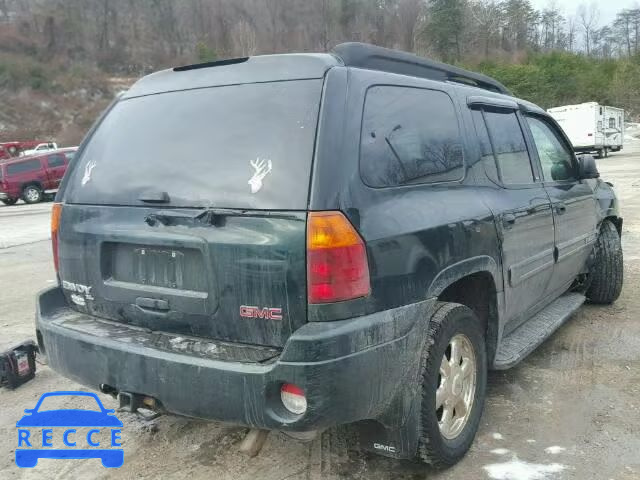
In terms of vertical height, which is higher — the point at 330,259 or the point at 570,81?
the point at 570,81

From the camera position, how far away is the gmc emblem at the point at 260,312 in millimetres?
2312

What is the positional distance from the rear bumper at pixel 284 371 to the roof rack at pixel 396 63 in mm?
1157

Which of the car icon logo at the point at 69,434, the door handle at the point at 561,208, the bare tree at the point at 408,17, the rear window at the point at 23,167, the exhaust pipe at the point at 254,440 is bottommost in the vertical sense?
the car icon logo at the point at 69,434

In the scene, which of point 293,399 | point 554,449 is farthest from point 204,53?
point 293,399

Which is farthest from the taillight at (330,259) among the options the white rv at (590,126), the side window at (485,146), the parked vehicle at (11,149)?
the parked vehicle at (11,149)

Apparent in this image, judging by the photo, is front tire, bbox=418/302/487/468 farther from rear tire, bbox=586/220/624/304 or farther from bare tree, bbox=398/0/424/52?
bare tree, bbox=398/0/424/52

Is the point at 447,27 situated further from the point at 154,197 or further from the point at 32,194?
the point at 154,197

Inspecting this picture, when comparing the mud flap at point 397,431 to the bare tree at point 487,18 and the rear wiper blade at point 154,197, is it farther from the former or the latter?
the bare tree at point 487,18

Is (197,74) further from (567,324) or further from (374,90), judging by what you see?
(567,324)

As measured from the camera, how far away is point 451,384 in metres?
2.90

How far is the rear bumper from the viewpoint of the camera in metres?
2.21

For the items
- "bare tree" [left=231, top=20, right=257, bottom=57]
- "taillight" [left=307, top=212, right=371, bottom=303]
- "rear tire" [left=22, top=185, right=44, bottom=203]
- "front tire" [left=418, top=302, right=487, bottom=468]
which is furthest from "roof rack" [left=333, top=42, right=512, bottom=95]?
"bare tree" [left=231, top=20, right=257, bottom=57]

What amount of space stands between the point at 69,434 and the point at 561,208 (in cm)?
351

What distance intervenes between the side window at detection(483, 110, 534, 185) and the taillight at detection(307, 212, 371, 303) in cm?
160
